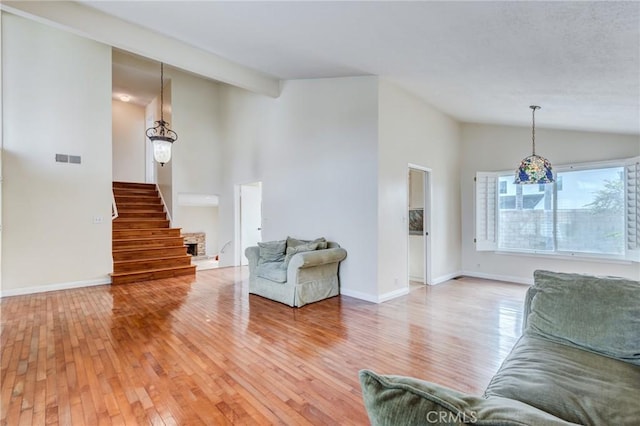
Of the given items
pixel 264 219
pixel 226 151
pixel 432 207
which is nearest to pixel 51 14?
pixel 264 219

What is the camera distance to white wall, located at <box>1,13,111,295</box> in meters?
4.88

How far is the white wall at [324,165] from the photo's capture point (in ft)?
14.7

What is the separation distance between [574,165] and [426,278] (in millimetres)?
3022

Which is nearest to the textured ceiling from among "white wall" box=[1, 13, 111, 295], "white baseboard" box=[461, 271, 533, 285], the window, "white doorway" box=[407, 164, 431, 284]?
the window

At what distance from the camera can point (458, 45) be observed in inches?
111

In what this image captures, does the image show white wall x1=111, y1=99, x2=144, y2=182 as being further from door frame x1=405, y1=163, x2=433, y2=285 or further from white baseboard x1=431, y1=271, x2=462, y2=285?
white baseboard x1=431, y1=271, x2=462, y2=285

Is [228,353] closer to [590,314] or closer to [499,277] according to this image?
[590,314]

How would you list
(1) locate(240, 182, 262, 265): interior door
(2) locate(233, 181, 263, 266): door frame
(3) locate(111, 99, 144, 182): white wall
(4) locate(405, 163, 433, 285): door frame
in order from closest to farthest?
(4) locate(405, 163, 433, 285): door frame → (2) locate(233, 181, 263, 266): door frame → (1) locate(240, 182, 262, 265): interior door → (3) locate(111, 99, 144, 182): white wall

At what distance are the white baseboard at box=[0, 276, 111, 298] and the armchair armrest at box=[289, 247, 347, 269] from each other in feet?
13.2

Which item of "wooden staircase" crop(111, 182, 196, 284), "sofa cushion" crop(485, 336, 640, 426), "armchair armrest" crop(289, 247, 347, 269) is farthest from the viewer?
"wooden staircase" crop(111, 182, 196, 284)

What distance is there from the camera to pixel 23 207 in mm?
4969

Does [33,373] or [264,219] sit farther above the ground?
[264,219]

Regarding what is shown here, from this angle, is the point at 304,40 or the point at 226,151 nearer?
the point at 304,40

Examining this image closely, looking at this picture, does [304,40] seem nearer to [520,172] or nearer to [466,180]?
A: [520,172]
